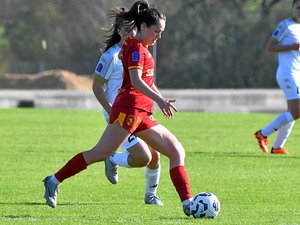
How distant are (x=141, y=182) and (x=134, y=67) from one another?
144 inches

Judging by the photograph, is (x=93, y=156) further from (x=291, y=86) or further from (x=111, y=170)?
(x=291, y=86)

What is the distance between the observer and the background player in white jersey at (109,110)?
10.2 meters

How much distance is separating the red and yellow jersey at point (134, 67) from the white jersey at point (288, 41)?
713cm

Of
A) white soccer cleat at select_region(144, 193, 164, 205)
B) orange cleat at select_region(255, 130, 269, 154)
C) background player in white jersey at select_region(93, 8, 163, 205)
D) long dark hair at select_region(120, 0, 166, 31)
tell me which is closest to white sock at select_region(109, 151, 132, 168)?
background player in white jersey at select_region(93, 8, 163, 205)

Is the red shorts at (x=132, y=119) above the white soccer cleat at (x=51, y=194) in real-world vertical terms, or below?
above

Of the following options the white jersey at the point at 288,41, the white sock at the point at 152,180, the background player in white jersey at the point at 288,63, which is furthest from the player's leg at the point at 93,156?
the white jersey at the point at 288,41

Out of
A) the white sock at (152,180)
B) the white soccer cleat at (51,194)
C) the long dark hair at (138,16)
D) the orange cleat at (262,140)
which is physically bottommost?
the orange cleat at (262,140)

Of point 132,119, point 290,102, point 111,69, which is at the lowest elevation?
point 290,102

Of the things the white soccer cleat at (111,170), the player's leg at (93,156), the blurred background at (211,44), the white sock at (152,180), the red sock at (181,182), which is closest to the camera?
the red sock at (181,182)

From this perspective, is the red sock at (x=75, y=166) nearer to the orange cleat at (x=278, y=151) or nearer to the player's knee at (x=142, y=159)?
the player's knee at (x=142, y=159)

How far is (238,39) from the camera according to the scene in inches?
1965

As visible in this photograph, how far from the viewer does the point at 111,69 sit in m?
11.0

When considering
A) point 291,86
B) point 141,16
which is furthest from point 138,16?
point 291,86

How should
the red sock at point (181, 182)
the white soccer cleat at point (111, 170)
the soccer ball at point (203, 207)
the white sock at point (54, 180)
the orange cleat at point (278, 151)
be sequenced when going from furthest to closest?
the orange cleat at point (278, 151) → the white soccer cleat at point (111, 170) → the white sock at point (54, 180) → the red sock at point (181, 182) → the soccer ball at point (203, 207)
